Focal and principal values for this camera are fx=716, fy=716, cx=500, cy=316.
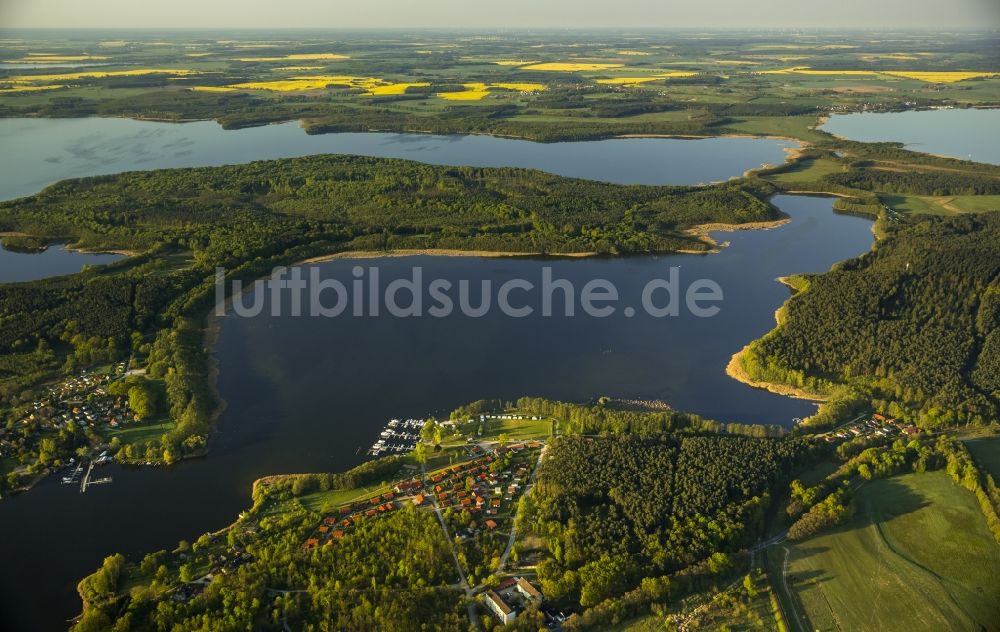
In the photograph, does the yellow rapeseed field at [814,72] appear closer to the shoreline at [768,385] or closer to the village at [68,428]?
the shoreline at [768,385]

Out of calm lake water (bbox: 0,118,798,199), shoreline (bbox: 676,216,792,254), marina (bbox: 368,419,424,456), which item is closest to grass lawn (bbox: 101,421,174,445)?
marina (bbox: 368,419,424,456)

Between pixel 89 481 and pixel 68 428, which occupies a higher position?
pixel 68 428

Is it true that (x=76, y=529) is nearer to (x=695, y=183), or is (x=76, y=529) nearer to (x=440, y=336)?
(x=440, y=336)

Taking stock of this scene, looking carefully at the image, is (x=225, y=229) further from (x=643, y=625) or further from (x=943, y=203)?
(x=943, y=203)

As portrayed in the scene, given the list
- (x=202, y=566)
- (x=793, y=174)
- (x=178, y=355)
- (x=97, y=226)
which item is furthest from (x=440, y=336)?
(x=793, y=174)

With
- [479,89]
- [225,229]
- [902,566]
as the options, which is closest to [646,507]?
[902,566]

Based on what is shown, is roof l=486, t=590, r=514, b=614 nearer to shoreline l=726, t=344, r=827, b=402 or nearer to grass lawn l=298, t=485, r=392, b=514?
grass lawn l=298, t=485, r=392, b=514

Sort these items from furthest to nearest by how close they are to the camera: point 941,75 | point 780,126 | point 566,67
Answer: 1. point 566,67
2. point 941,75
3. point 780,126
